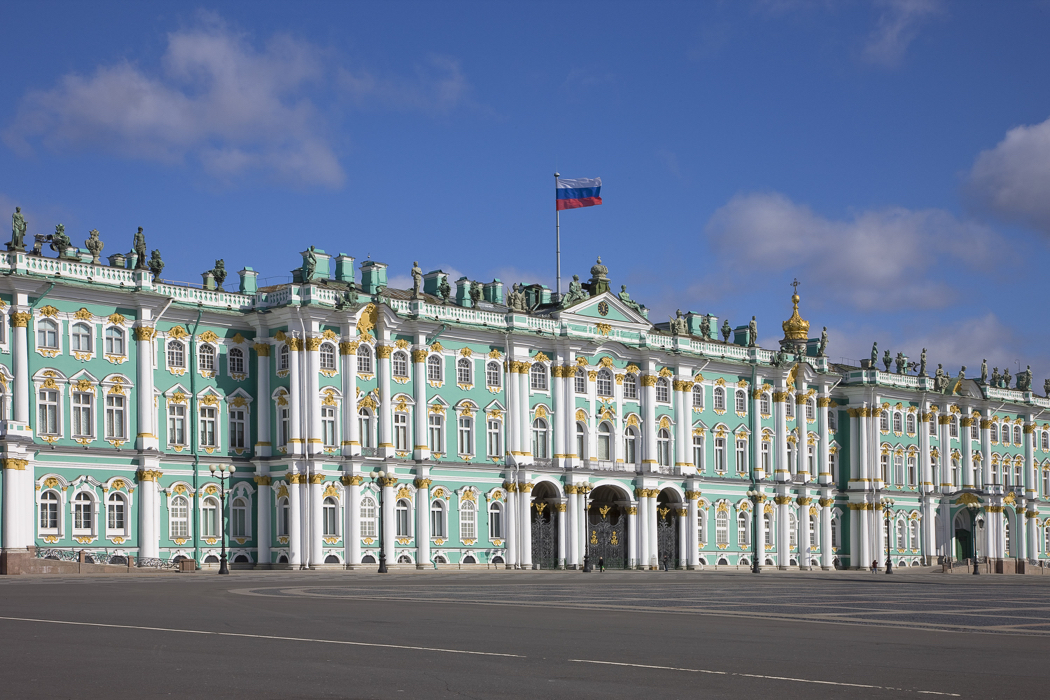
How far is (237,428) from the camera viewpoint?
7156cm

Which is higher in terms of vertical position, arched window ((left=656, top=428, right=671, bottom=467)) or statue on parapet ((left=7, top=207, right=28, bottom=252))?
statue on parapet ((left=7, top=207, right=28, bottom=252))

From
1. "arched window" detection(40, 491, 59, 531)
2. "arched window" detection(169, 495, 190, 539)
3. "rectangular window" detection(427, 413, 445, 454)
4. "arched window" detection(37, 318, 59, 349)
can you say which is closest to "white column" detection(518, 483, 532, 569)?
"rectangular window" detection(427, 413, 445, 454)

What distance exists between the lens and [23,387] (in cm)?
6228

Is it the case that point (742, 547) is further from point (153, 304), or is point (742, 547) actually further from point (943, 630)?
point (943, 630)

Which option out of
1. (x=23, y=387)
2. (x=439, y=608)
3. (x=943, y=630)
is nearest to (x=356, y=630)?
(x=439, y=608)

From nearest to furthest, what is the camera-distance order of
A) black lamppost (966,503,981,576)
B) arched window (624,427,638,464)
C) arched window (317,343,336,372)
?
arched window (317,343,336,372) < arched window (624,427,638,464) < black lamppost (966,503,981,576)

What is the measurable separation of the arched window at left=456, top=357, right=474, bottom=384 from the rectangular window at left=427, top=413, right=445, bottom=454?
2562 millimetres

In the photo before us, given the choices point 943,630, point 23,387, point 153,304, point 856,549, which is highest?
point 153,304

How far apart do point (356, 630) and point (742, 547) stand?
236 ft

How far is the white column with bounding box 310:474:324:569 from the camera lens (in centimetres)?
6962

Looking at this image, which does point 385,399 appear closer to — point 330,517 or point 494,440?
point 330,517

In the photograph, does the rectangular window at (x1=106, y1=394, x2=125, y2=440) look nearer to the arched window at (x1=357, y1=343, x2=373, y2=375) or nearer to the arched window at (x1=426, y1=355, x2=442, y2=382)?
the arched window at (x1=357, y1=343, x2=373, y2=375)

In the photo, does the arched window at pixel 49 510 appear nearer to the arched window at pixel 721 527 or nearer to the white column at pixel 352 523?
the white column at pixel 352 523

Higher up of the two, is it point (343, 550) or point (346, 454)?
point (346, 454)
